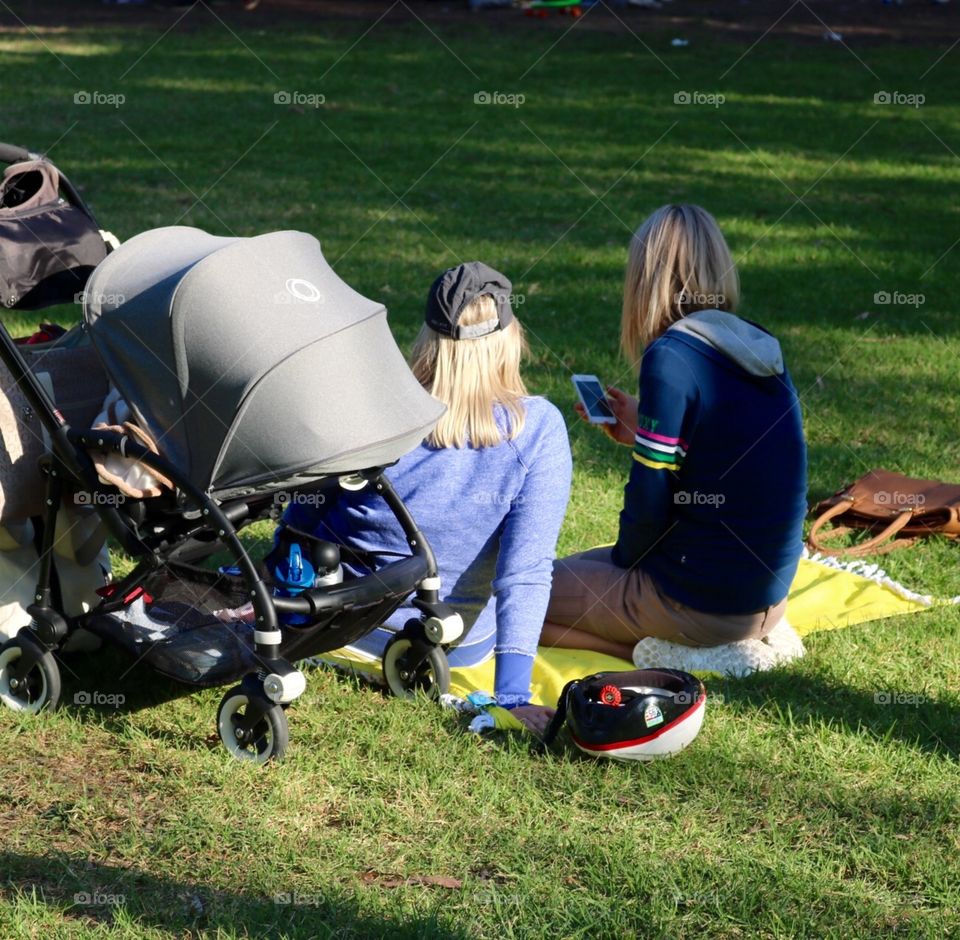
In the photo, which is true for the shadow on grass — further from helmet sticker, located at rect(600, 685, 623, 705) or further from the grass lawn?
helmet sticker, located at rect(600, 685, 623, 705)

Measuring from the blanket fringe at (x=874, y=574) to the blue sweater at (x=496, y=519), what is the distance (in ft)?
4.68

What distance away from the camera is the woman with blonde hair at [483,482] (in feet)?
12.0

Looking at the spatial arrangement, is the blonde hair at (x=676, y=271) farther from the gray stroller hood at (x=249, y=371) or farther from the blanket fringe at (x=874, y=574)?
the blanket fringe at (x=874, y=574)

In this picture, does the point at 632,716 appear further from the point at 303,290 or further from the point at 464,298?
the point at 303,290

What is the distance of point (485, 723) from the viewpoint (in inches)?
142

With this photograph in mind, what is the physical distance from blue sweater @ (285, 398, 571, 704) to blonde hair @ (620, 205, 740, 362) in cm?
47

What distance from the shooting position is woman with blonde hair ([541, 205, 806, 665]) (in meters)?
3.82

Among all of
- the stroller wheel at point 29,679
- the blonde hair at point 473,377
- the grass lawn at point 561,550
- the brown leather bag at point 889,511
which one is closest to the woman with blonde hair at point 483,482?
the blonde hair at point 473,377

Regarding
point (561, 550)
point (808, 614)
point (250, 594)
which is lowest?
point (561, 550)

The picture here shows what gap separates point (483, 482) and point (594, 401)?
753mm

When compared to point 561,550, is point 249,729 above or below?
above

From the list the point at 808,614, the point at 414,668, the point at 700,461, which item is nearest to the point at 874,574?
the point at 808,614

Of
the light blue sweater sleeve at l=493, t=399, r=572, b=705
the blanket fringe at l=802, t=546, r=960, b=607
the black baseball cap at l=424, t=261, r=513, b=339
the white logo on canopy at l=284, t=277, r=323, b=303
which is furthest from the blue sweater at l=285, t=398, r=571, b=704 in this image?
the blanket fringe at l=802, t=546, r=960, b=607

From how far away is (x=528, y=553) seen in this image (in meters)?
3.71
